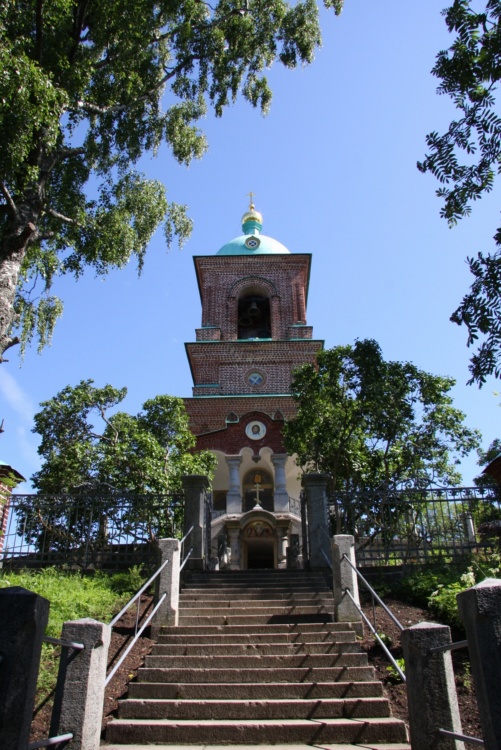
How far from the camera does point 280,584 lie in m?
8.93

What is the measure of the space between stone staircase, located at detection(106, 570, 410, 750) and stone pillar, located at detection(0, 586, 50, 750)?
227cm

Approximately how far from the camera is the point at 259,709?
5340mm

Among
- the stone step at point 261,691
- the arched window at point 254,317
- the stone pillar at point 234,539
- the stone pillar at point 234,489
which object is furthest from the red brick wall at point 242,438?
the stone step at point 261,691

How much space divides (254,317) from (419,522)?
20.1 m

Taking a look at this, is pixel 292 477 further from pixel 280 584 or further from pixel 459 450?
pixel 280 584

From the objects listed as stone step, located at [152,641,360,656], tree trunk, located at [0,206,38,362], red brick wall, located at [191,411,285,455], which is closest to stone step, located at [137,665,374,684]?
stone step, located at [152,641,360,656]

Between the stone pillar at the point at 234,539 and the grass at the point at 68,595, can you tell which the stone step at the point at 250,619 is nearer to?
the grass at the point at 68,595

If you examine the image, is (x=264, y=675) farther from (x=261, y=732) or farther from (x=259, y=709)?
(x=261, y=732)

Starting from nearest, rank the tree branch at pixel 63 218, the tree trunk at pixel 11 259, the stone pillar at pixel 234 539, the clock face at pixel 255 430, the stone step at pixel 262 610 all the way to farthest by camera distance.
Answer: the stone step at pixel 262 610 < the tree trunk at pixel 11 259 < the tree branch at pixel 63 218 < the stone pillar at pixel 234 539 < the clock face at pixel 255 430

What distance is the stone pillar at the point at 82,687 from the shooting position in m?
4.32

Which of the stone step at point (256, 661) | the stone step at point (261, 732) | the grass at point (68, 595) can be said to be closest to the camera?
the stone step at point (261, 732)

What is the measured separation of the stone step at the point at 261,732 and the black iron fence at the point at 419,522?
16.8 ft

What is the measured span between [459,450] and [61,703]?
12.8 meters

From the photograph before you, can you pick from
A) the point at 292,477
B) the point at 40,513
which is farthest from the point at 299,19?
the point at 292,477
